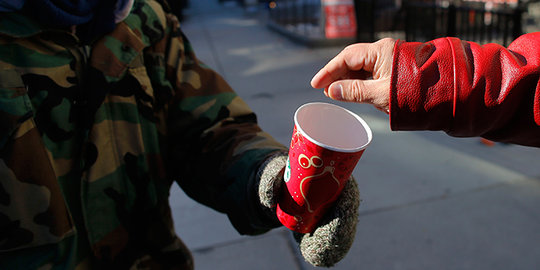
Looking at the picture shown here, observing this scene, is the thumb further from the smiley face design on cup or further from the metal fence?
the metal fence

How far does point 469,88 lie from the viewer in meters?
1.02

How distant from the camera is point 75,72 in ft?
4.33

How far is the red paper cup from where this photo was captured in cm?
107

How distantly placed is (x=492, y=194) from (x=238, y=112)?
239 cm

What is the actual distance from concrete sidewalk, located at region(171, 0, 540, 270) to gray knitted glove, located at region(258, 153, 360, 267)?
142cm

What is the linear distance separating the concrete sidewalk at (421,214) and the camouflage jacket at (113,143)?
126 cm

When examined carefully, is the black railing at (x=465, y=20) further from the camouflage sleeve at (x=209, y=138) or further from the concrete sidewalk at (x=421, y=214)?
the camouflage sleeve at (x=209, y=138)

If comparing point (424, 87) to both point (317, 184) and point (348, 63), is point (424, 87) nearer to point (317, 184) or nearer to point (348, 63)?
point (348, 63)

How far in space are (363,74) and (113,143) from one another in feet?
2.66

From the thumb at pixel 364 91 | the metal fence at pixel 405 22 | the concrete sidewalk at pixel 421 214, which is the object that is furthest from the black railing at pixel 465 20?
the thumb at pixel 364 91

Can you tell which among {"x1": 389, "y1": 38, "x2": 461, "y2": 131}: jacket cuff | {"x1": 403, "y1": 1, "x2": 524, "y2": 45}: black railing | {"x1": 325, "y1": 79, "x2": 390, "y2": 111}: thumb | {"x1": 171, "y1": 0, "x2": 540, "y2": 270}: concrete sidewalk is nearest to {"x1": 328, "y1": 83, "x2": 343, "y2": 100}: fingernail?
{"x1": 325, "y1": 79, "x2": 390, "y2": 111}: thumb

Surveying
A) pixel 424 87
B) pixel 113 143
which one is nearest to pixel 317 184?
pixel 424 87

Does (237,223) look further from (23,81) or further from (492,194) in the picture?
(492,194)

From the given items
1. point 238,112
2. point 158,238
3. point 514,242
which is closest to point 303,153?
point 238,112
